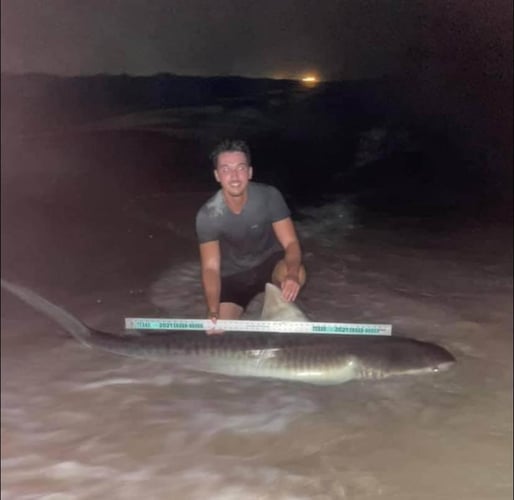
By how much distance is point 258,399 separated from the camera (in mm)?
1733

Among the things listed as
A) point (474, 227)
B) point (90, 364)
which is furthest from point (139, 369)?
point (474, 227)

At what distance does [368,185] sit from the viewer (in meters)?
3.17

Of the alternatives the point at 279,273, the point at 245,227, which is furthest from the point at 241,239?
the point at 279,273

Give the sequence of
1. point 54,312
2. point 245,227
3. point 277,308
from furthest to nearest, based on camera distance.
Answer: point 54,312
point 277,308
point 245,227

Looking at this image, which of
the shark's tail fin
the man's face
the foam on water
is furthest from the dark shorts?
the shark's tail fin

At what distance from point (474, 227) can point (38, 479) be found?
7.66 ft

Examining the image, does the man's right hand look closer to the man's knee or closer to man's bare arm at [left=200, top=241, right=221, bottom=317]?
man's bare arm at [left=200, top=241, right=221, bottom=317]

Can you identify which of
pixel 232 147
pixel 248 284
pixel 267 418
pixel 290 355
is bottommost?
pixel 267 418

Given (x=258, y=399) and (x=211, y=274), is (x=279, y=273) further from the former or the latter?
(x=258, y=399)

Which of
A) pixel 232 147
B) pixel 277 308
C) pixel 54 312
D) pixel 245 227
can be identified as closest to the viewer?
pixel 232 147

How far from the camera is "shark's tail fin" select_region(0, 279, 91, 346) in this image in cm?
200

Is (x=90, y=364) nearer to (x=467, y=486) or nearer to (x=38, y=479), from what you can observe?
(x=38, y=479)

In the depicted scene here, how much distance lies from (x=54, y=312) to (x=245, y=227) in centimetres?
90

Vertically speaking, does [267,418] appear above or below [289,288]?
below
